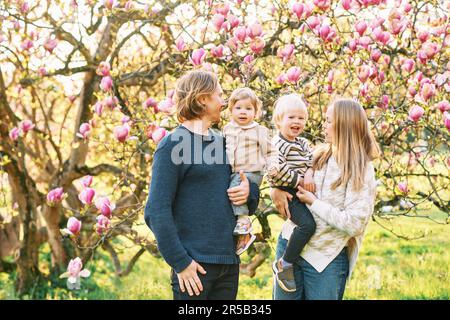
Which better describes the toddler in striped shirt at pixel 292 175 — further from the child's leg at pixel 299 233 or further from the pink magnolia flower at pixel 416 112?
the pink magnolia flower at pixel 416 112

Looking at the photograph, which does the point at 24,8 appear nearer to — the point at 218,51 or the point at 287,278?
the point at 218,51

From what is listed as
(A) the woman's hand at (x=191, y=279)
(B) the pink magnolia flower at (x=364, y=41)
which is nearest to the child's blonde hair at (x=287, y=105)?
(A) the woman's hand at (x=191, y=279)

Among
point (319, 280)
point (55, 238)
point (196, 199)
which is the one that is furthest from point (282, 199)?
point (55, 238)

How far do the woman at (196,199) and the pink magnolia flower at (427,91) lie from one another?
148cm

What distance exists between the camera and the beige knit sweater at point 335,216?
258cm

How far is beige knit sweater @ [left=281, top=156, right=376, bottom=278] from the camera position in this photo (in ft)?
8.46

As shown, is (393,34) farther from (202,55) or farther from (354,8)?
(202,55)

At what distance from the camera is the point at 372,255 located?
7.04m

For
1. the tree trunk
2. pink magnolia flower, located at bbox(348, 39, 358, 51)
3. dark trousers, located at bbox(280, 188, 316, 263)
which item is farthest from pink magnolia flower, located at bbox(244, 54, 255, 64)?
the tree trunk

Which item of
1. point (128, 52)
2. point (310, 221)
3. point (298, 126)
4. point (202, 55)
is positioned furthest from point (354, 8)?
point (128, 52)

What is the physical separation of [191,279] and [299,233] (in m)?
0.54

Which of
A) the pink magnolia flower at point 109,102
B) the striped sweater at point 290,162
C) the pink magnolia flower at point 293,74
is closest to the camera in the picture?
the striped sweater at point 290,162

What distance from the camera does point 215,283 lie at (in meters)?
2.49

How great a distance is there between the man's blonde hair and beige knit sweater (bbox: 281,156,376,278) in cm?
61
